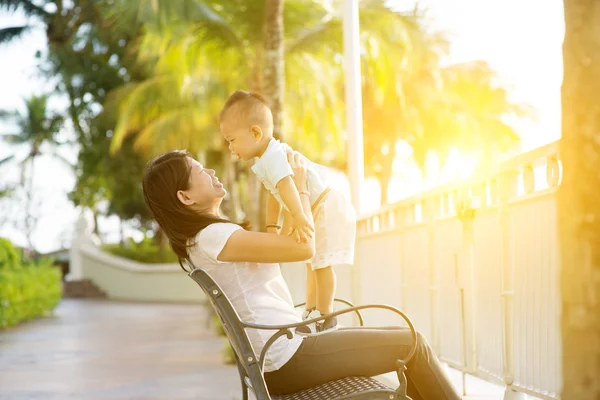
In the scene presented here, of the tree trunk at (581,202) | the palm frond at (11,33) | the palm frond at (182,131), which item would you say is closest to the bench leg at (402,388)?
the tree trunk at (581,202)

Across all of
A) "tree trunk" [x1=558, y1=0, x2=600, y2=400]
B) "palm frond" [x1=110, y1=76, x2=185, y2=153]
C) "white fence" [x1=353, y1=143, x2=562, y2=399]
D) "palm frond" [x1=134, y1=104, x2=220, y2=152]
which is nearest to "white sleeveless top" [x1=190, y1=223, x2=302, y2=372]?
"white fence" [x1=353, y1=143, x2=562, y2=399]

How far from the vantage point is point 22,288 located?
67.3 feet

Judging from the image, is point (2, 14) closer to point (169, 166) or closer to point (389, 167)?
point (389, 167)

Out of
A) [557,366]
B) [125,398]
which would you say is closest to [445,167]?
[125,398]

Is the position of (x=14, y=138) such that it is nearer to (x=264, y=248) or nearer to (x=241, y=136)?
(x=241, y=136)

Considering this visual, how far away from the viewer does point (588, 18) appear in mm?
2068

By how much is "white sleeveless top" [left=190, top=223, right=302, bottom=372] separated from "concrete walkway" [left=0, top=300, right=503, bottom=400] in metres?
2.62

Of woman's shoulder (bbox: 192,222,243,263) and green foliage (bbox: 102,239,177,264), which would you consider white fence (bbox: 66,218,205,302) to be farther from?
woman's shoulder (bbox: 192,222,243,263)

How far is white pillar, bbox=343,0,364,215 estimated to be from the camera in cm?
1073

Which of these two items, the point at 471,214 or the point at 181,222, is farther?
the point at 471,214

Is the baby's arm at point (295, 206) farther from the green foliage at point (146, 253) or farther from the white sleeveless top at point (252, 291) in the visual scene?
the green foliage at point (146, 253)

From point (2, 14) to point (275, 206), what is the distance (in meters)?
37.4

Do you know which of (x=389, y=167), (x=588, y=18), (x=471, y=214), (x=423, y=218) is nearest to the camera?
(x=588, y=18)

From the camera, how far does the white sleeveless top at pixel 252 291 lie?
3.48 metres
